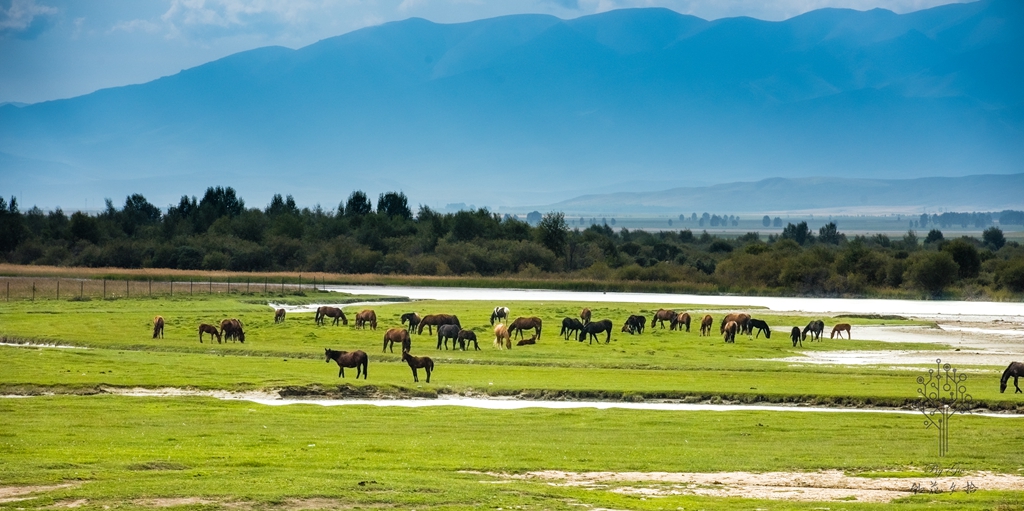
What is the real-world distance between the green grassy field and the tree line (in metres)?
51.0

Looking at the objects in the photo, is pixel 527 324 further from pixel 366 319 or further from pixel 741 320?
pixel 741 320

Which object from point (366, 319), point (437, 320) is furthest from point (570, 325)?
point (366, 319)

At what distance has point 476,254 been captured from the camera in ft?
380

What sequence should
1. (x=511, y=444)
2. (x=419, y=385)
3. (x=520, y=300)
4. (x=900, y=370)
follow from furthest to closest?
1. (x=520, y=300)
2. (x=900, y=370)
3. (x=419, y=385)
4. (x=511, y=444)

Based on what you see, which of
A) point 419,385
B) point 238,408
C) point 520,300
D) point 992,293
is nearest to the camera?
point 238,408

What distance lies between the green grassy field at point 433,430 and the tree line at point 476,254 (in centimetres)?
5102

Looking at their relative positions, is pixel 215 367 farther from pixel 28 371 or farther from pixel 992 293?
pixel 992 293

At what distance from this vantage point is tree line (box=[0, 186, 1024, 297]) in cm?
9544

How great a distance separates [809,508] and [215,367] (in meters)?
24.2

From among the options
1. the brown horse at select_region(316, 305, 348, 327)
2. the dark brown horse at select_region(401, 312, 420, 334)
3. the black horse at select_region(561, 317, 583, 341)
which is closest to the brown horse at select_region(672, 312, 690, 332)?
the black horse at select_region(561, 317, 583, 341)

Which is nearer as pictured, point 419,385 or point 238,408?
point 238,408

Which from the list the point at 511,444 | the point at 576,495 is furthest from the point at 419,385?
the point at 576,495

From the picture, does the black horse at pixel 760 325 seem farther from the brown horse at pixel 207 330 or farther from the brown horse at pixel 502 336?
the brown horse at pixel 207 330

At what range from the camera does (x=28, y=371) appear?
3244 cm
